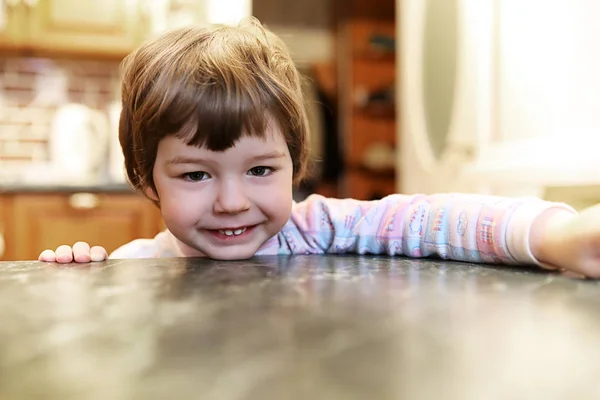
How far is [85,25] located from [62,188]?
751 millimetres

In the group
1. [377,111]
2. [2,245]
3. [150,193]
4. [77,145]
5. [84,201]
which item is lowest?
[2,245]

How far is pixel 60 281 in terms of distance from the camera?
51cm

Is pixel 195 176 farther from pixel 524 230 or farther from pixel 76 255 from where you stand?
pixel 524 230

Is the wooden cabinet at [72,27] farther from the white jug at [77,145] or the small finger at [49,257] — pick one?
the small finger at [49,257]

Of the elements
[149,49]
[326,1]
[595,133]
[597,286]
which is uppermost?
[326,1]

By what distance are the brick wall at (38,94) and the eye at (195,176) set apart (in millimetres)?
2139

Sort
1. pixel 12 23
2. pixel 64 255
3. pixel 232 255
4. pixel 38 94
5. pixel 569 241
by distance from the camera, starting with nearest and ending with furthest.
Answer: pixel 569 241 < pixel 64 255 < pixel 232 255 < pixel 12 23 < pixel 38 94

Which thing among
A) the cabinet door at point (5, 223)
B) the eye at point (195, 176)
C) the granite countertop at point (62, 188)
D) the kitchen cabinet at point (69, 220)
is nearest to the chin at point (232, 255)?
the eye at point (195, 176)

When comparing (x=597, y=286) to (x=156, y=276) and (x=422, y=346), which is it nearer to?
(x=422, y=346)

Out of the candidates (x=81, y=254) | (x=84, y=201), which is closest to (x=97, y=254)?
(x=81, y=254)

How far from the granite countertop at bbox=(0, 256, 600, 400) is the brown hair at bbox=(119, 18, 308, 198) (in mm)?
288

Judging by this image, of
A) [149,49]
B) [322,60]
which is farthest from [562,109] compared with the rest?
[322,60]

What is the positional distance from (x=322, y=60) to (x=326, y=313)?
3779 mm

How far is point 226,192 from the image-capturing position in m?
0.78
